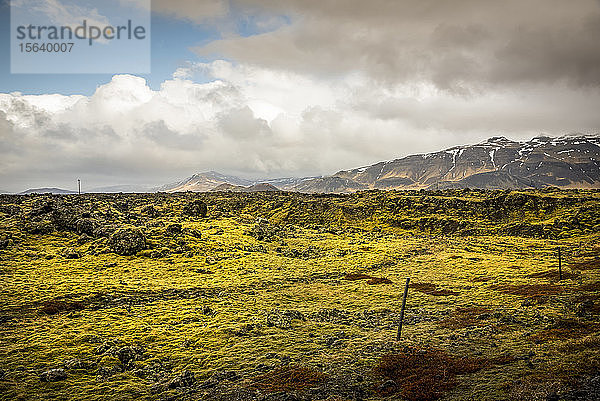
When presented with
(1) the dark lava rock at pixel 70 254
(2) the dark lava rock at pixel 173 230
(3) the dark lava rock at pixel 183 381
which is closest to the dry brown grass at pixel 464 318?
(3) the dark lava rock at pixel 183 381

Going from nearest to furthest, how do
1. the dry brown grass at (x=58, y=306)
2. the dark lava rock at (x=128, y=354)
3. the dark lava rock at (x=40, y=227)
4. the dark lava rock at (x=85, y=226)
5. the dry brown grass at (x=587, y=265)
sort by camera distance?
1. the dark lava rock at (x=128, y=354)
2. the dry brown grass at (x=58, y=306)
3. the dry brown grass at (x=587, y=265)
4. the dark lava rock at (x=40, y=227)
5. the dark lava rock at (x=85, y=226)

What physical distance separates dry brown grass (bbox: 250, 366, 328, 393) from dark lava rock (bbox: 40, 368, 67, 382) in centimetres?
1211

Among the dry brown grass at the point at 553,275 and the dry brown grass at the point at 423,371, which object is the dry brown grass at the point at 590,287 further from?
the dry brown grass at the point at 423,371

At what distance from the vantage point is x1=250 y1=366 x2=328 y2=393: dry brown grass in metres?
19.8

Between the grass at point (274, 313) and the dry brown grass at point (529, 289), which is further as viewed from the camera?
the dry brown grass at point (529, 289)

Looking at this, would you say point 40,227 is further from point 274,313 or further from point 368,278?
point 368,278

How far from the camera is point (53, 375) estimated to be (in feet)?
69.3

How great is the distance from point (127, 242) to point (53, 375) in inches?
1560

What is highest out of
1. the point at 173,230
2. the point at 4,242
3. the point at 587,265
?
the point at 4,242

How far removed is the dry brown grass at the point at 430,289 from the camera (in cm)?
4259

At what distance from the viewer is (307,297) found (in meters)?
42.3

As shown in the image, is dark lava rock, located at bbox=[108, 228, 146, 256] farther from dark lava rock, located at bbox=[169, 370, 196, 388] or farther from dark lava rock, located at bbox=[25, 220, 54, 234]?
dark lava rock, located at bbox=[169, 370, 196, 388]

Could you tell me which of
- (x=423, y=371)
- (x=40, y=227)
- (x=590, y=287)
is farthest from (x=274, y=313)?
(x=40, y=227)

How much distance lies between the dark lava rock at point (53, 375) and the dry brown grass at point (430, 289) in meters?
38.0
